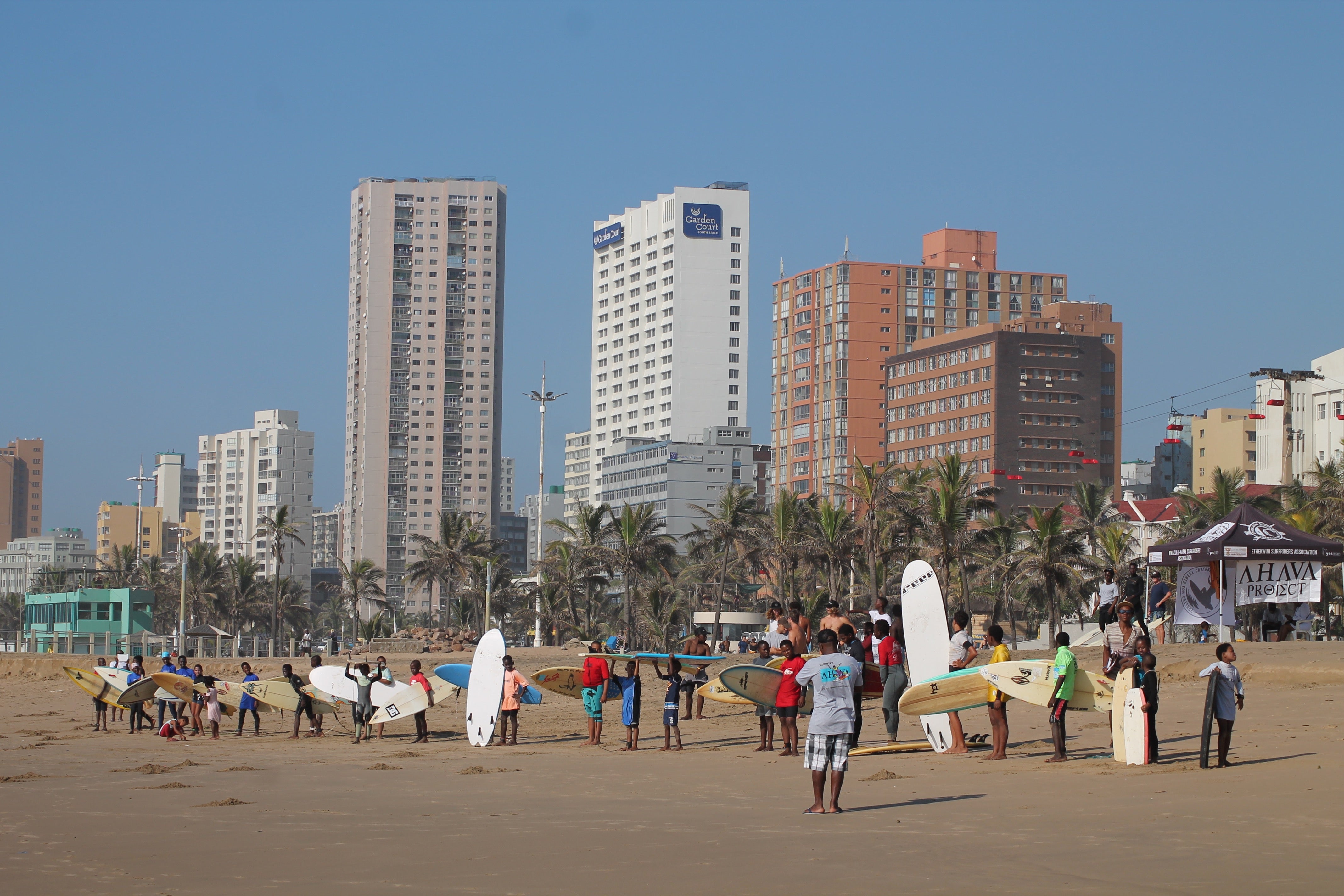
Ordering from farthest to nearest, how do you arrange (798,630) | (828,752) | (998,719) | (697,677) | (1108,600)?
(697,677), (1108,600), (798,630), (998,719), (828,752)

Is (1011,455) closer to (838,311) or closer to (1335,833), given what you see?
(838,311)

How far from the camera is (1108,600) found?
984 inches

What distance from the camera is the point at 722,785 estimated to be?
1477 cm

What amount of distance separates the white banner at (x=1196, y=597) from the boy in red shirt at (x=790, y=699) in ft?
52.1

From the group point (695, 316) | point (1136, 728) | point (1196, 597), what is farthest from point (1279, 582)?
point (695, 316)

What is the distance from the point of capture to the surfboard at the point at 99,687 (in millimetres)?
27562

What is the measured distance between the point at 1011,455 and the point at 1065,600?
60694mm

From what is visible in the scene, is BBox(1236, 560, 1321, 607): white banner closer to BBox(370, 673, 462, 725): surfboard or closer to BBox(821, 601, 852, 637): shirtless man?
BBox(821, 601, 852, 637): shirtless man

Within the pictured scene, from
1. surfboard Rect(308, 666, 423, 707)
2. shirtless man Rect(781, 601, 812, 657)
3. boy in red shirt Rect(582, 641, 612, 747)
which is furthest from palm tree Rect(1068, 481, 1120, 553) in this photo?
shirtless man Rect(781, 601, 812, 657)

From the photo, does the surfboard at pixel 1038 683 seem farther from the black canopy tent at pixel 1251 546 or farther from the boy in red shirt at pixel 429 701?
the black canopy tent at pixel 1251 546

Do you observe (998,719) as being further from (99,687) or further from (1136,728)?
(99,687)

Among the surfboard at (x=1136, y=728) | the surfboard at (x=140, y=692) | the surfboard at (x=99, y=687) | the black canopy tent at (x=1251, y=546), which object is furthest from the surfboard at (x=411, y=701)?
the black canopy tent at (x=1251, y=546)

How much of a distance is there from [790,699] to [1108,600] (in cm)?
984

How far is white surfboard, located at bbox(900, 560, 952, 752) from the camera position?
16844 mm
